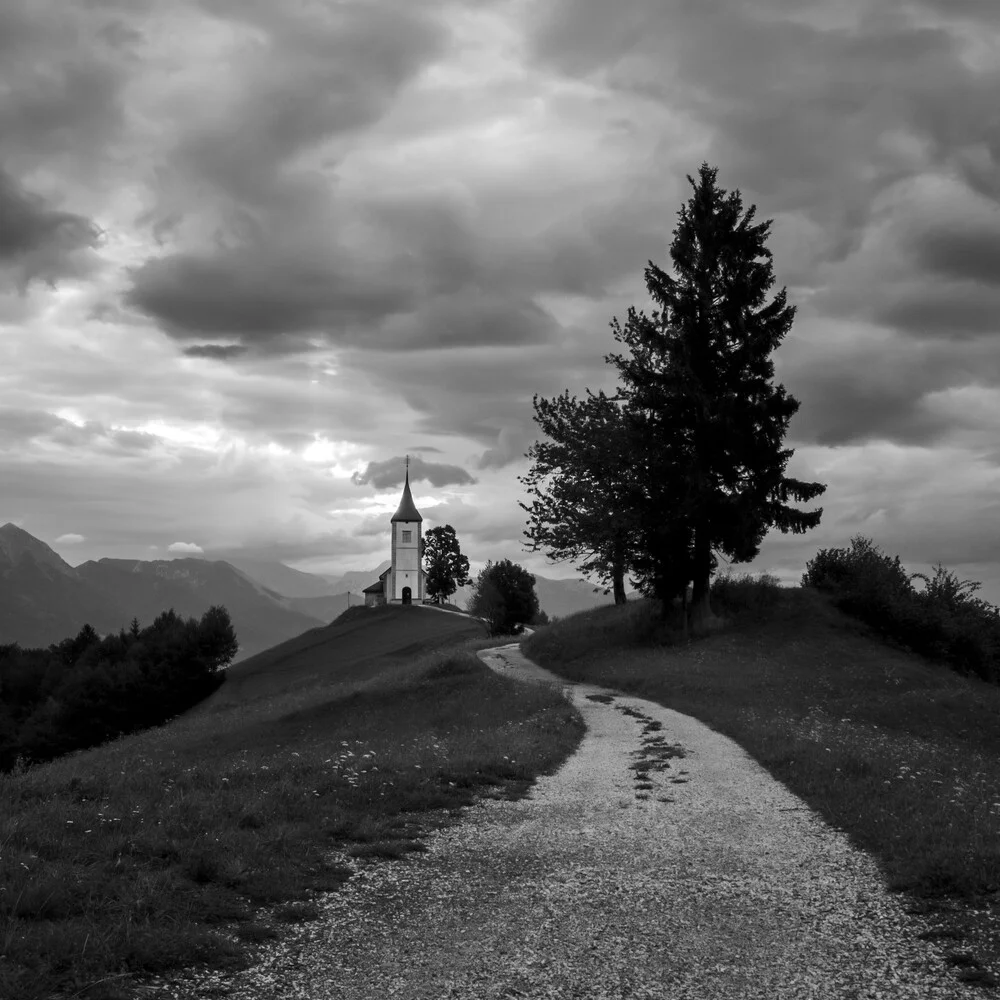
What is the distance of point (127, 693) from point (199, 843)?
84417mm

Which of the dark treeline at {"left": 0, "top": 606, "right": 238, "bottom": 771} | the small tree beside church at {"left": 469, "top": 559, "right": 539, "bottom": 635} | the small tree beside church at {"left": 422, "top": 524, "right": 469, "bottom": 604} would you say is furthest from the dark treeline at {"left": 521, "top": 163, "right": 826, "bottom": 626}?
the small tree beside church at {"left": 422, "top": 524, "right": 469, "bottom": 604}

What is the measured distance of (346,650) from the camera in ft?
299

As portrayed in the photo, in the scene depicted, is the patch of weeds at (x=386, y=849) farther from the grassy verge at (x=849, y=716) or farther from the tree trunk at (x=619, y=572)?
the tree trunk at (x=619, y=572)

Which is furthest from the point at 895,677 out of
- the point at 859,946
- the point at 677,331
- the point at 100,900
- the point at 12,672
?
the point at 12,672

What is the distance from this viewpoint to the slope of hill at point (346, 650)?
70312 mm

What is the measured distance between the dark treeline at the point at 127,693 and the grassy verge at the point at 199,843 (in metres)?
71.6

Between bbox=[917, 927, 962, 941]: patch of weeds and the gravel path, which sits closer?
the gravel path

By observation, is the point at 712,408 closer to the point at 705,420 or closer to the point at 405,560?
the point at 705,420

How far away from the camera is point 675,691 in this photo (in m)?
36.2

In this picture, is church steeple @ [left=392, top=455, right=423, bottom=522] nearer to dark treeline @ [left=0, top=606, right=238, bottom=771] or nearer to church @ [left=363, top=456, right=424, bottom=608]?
church @ [left=363, top=456, right=424, bottom=608]

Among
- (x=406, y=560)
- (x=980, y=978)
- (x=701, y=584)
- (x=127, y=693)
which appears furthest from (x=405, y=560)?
(x=980, y=978)

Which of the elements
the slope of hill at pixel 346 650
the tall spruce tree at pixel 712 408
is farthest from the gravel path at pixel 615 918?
the slope of hill at pixel 346 650

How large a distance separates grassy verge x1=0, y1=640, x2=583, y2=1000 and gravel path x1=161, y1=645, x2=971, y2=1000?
62 cm

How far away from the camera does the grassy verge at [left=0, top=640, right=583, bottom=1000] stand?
8.40 metres
